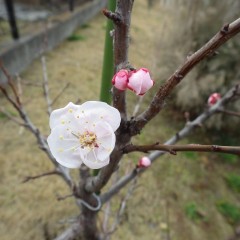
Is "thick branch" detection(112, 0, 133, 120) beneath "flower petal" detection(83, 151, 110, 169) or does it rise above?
above

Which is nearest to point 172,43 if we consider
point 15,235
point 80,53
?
point 80,53

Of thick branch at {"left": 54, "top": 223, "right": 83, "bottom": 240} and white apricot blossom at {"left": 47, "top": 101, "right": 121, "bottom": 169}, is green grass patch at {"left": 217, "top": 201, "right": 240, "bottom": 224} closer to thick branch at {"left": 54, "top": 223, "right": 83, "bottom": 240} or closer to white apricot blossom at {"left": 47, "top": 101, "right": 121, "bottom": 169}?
thick branch at {"left": 54, "top": 223, "right": 83, "bottom": 240}

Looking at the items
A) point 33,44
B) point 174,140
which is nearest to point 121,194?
point 174,140

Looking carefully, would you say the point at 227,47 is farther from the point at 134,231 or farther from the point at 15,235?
the point at 15,235

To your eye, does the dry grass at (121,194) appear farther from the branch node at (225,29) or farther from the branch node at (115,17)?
the branch node at (225,29)

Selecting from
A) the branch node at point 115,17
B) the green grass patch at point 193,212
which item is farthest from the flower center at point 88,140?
the green grass patch at point 193,212

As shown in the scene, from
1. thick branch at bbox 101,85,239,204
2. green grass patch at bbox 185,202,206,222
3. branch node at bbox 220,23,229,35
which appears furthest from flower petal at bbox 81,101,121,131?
green grass patch at bbox 185,202,206,222
